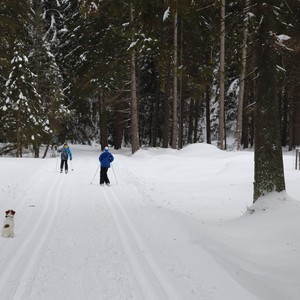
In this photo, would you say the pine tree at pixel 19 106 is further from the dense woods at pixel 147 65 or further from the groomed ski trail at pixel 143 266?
the groomed ski trail at pixel 143 266

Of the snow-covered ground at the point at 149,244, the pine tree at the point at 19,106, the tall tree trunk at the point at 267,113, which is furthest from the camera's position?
the pine tree at the point at 19,106

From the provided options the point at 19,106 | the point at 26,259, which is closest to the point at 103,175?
the point at 26,259

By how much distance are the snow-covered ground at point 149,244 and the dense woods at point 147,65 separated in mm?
1819

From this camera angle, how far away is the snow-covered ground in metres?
4.71

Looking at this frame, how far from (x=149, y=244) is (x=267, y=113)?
4111 millimetres

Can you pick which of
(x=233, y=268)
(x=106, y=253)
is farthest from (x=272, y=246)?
(x=106, y=253)

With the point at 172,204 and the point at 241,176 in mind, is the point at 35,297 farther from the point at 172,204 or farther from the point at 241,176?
the point at 241,176

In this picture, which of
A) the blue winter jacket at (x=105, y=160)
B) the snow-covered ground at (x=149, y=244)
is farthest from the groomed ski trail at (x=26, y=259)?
the blue winter jacket at (x=105, y=160)

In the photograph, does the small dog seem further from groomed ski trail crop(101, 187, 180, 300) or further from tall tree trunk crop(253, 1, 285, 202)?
tall tree trunk crop(253, 1, 285, 202)

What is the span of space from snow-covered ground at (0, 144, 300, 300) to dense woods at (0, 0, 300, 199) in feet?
5.97

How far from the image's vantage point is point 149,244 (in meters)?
6.59

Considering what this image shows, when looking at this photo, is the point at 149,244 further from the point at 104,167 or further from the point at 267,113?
the point at 104,167

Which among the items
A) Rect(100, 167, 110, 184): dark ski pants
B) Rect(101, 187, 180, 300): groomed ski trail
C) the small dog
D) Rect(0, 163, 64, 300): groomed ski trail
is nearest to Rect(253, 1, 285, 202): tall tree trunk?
Rect(101, 187, 180, 300): groomed ski trail

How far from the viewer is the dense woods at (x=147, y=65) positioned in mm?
8164
